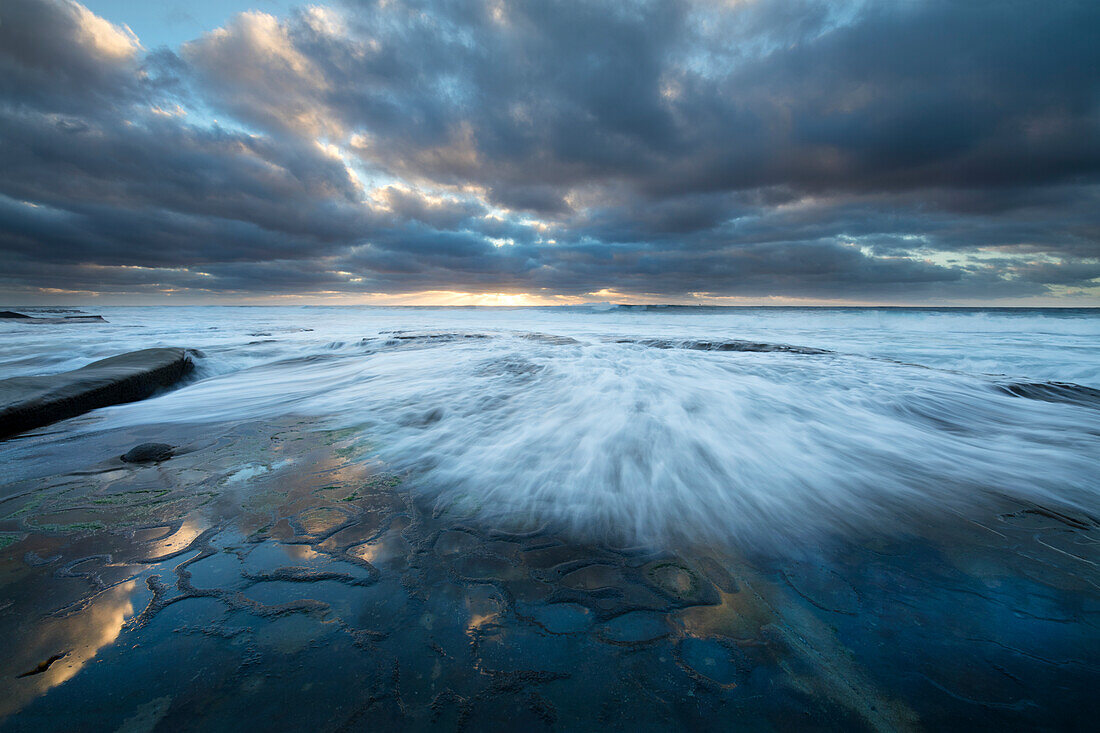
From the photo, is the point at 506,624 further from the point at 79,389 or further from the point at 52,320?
the point at 52,320

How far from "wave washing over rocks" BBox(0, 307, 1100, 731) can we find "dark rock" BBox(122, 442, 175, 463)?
2 cm

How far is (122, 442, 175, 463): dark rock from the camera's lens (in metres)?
2.88

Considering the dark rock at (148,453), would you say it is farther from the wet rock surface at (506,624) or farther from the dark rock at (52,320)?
the dark rock at (52,320)

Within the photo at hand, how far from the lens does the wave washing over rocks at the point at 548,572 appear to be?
47.1 inches

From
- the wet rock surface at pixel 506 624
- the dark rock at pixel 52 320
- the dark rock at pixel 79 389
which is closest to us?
the wet rock surface at pixel 506 624

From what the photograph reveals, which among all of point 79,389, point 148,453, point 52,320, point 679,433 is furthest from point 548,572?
point 52,320

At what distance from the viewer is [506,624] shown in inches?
58.6

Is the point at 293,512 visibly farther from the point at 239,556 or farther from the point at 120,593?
the point at 120,593

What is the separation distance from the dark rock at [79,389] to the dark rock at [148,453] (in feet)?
5.30

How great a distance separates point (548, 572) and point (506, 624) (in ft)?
1.14

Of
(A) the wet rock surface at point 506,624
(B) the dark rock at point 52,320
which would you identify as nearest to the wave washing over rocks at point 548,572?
(A) the wet rock surface at point 506,624

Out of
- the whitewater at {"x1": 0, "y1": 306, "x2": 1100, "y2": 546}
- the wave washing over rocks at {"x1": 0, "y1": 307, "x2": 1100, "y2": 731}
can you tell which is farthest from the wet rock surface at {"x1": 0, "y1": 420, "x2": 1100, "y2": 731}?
the whitewater at {"x1": 0, "y1": 306, "x2": 1100, "y2": 546}

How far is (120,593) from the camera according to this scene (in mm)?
1551

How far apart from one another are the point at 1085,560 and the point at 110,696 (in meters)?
3.95
